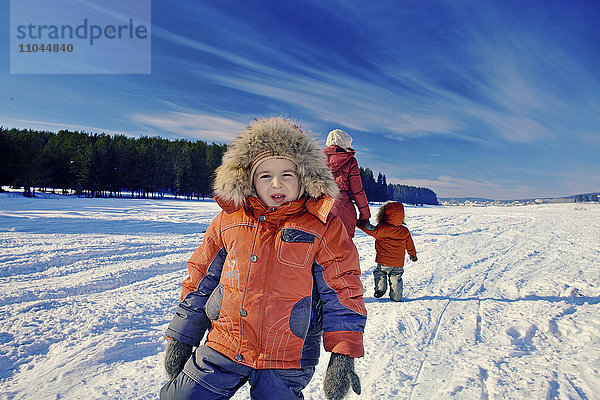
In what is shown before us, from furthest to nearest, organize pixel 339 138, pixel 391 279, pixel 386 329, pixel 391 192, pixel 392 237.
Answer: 1. pixel 391 192
2. pixel 392 237
3. pixel 391 279
4. pixel 339 138
5. pixel 386 329

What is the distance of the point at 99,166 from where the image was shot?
49.8m

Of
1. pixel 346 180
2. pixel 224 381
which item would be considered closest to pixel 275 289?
pixel 224 381

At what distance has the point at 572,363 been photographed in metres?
2.61

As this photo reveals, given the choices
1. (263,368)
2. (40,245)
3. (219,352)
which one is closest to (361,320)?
(263,368)

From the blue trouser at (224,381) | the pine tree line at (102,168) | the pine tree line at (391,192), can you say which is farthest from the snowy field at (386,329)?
the pine tree line at (391,192)

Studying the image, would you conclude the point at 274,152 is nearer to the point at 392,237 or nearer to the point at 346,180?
the point at 346,180

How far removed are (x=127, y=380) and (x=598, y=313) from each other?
197 inches

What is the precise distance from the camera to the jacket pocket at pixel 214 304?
1.82 metres

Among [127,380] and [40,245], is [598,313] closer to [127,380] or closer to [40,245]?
[127,380]

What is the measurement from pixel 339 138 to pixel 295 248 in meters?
2.59

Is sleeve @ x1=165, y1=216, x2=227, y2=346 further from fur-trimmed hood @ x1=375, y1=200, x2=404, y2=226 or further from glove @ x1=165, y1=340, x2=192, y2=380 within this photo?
fur-trimmed hood @ x1=375, y1=200, x2=404, y2=226

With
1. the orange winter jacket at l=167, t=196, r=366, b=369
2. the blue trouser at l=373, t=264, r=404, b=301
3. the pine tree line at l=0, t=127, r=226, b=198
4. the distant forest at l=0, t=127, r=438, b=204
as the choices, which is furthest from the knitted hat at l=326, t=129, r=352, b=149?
the pine tree line at l=0, t=127, r=226, b=198

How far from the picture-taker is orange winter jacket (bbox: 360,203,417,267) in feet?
14.5

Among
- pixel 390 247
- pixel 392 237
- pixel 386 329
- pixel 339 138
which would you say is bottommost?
pixel 386 329
